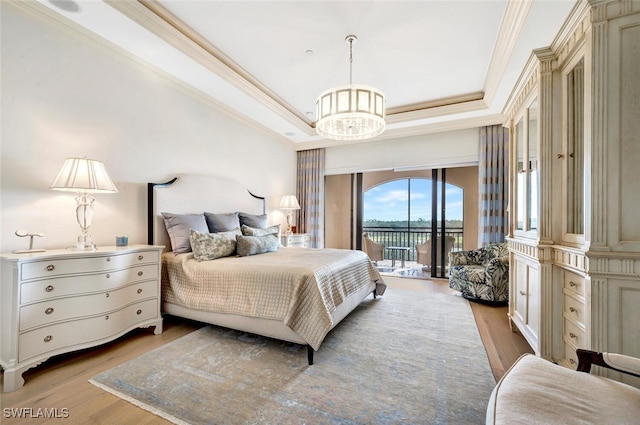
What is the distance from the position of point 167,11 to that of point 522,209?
358 centimetres

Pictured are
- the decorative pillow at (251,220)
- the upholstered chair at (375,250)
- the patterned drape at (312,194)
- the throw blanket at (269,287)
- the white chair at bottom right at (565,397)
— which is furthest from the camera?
the patterned drape at (312,194)

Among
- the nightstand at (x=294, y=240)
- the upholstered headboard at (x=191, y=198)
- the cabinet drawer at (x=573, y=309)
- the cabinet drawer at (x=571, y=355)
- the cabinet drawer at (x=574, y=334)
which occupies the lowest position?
the cabinet drawer at (x=571, y=355)

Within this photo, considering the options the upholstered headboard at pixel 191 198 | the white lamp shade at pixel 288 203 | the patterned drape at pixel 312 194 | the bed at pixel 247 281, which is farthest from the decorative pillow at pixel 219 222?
the patterned drape at pixel 312 194

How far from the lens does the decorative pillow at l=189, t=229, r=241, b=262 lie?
2725 mm

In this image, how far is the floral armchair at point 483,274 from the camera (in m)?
3.39

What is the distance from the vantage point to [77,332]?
6.47 ft

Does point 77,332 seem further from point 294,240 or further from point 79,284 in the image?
point 294,240

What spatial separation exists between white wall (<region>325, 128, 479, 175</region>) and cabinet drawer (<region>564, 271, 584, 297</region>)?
3098mm

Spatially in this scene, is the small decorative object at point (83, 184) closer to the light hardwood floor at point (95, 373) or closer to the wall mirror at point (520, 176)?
the light hardwood floor at point (95, 373)

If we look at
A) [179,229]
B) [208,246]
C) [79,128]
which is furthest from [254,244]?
[79,128]

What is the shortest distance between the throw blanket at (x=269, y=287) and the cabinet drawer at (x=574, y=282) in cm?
161

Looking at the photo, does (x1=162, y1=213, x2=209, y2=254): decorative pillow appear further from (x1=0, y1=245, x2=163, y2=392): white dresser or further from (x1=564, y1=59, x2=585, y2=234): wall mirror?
(x1=564, y1=59, x2=585, y2=234): wall mirror
